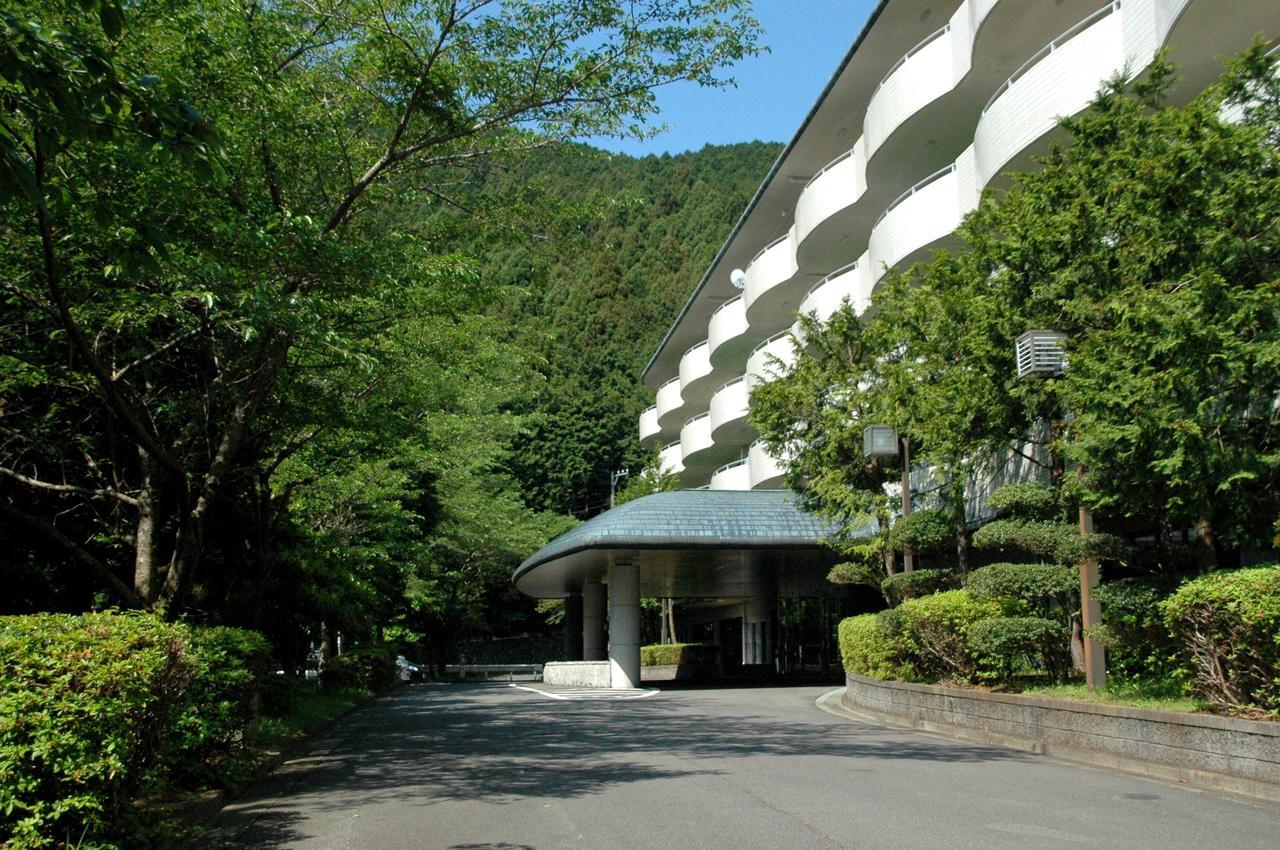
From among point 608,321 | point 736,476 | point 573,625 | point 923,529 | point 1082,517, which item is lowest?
point 573,625

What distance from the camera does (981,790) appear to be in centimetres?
873

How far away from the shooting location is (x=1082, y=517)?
1172 centimetres

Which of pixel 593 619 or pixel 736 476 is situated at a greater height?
pixel 736 476

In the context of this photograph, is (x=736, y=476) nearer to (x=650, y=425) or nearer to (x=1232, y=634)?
(x=650, y=425)

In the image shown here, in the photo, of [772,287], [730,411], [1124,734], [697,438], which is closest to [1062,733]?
[1124,734]

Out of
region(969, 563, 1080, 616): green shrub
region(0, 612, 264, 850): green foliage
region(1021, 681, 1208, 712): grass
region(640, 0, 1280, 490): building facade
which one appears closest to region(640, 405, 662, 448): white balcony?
region(640, 0, 1280, 490): building facade

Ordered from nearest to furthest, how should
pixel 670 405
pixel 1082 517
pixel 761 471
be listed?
pixel 1082 517
pixel 761 471
pixel 670 405

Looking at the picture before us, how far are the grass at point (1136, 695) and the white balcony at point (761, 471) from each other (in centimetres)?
1784

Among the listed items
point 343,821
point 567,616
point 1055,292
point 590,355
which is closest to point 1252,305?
point 1055,292

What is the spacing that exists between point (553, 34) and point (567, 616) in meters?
32.5

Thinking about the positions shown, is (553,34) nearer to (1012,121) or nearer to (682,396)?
(1012,121)

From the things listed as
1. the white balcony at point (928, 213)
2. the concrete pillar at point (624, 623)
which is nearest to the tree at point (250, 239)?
the white balcony at point (928, 213)

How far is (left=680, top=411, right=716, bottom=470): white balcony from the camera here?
39125 millimetres

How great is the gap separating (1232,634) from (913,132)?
49.9ft
